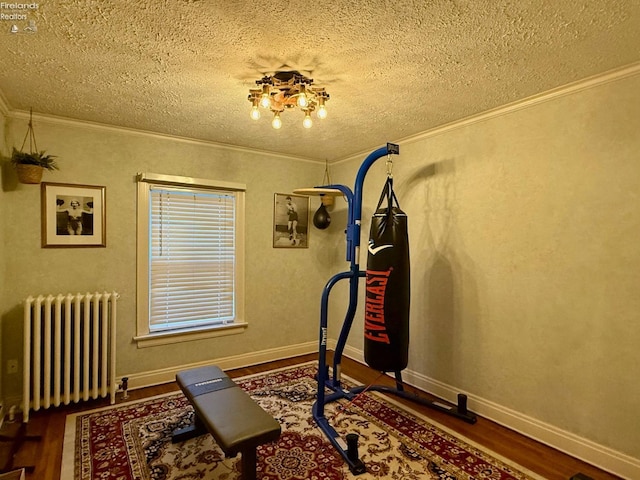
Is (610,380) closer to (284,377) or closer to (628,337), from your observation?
(628,337)

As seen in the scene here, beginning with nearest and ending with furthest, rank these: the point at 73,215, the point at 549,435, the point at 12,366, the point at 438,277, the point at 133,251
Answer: the point at 549,435, the point at 12,366, the point at 73,215, the point at 438,277, the point at 133,251

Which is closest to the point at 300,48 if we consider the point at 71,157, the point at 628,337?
the point at 71,157

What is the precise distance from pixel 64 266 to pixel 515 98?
3825 mm

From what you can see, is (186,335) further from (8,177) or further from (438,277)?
(438,277)

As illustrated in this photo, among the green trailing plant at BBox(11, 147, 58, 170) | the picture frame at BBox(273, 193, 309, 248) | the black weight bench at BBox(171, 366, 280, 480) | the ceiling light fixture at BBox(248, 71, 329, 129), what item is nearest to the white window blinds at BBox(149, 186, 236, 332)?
the picture frame at BBox(273, 193, 309, 248)

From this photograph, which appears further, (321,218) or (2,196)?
(321,218)

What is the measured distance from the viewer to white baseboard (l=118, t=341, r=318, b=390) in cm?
321

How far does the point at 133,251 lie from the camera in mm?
3184

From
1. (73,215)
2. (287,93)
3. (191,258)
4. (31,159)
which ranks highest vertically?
(287,93)

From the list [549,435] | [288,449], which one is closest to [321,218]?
[288,449]

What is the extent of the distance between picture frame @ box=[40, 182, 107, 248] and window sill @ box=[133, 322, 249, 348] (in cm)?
97

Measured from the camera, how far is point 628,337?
78.7 inches

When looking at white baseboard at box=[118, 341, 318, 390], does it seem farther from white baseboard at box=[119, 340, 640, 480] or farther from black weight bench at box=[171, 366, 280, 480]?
black weight bench at box=[171, 366, 280, 480]

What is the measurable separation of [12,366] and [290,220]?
2.84 m
